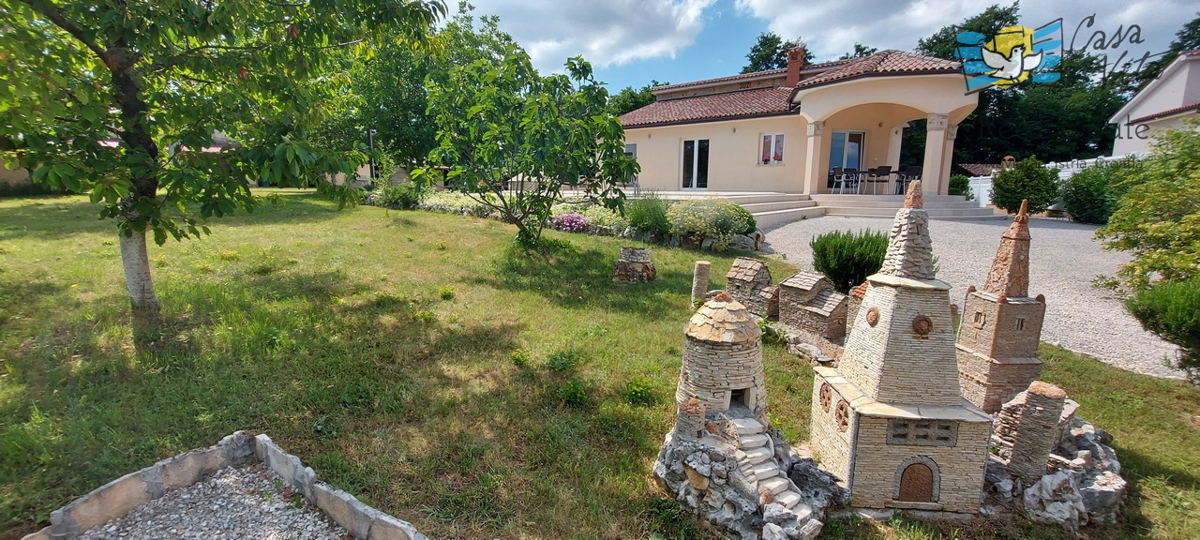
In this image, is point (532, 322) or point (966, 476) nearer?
point (966, 476)

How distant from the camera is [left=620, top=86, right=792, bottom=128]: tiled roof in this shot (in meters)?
19.4

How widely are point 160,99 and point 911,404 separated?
690 cm

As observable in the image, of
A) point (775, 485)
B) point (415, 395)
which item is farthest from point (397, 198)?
point (775, 485)

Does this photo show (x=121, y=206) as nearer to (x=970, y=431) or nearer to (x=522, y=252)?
(x=522, y=252)

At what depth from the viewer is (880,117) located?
755 inches

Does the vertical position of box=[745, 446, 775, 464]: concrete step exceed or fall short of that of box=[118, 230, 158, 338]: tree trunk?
it falls short

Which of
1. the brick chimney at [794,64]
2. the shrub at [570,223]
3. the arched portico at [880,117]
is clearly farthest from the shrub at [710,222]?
the brick chimney at [794,64]

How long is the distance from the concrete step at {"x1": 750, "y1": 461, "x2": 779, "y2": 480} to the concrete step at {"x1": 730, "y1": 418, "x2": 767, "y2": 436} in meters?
0.23

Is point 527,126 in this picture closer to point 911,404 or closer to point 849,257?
point 849,257

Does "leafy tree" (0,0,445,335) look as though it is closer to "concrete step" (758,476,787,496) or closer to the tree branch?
the tree branch

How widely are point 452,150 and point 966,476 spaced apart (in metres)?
9.59

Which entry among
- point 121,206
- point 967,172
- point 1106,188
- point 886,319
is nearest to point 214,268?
point 121,206

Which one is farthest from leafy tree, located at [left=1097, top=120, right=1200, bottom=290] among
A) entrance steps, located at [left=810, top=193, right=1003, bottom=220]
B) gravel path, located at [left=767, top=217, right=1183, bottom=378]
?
entrance steps, located at [left=810, top=193, right=1003, bottom=220]

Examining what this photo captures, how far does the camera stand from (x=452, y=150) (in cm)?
988
